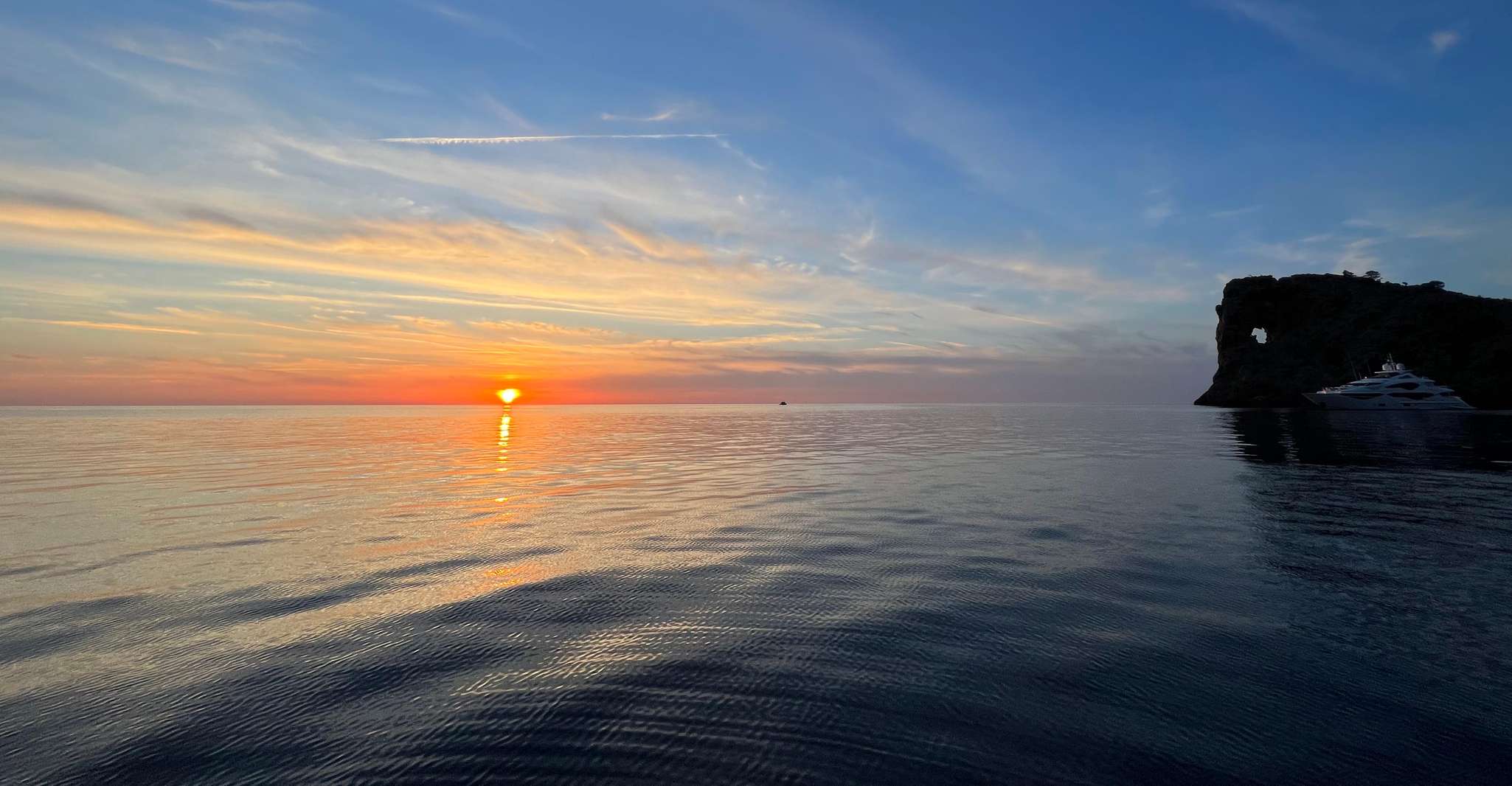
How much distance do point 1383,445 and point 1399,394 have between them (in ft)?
250

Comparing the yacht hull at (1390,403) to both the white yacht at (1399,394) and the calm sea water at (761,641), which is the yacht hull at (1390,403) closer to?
the white yacht at (1399,394)

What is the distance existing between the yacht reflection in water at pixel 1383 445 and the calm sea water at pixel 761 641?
11.9m

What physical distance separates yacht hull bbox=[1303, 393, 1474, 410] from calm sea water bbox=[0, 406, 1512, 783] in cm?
9965

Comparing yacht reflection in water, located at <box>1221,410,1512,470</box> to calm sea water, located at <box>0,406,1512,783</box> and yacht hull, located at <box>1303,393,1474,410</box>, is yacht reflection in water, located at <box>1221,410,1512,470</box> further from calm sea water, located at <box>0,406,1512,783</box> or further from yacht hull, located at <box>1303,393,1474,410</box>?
yacht hull, located at <box>1303,393,1474,410</box>

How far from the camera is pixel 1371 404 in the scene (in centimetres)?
8669

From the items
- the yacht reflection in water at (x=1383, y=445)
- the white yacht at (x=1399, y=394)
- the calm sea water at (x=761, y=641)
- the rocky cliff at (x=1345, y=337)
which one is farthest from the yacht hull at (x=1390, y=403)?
the calm sea water at (x=761, y=641)

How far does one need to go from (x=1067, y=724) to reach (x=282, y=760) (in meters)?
5.03

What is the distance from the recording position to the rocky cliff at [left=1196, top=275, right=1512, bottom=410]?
332 feet

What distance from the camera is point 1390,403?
85.6 m

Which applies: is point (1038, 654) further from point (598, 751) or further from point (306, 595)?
point (306, 595)

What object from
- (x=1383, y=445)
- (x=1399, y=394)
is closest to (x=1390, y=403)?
(x=1399, y=394)

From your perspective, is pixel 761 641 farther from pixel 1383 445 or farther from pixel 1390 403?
pixel 1390 403

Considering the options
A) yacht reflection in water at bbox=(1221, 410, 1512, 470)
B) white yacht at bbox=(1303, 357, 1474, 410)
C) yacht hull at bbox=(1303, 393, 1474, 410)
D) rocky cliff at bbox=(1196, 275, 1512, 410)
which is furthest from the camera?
rocky cliff at bbox=(1196, 275, 1512, 410)

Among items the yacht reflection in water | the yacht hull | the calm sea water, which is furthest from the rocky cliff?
the calm sea water
